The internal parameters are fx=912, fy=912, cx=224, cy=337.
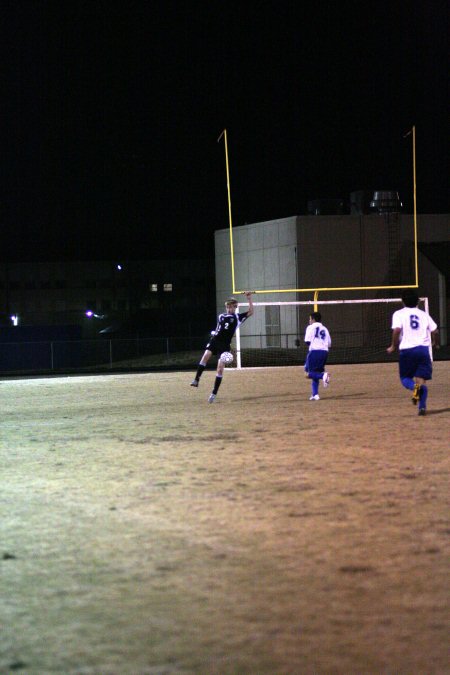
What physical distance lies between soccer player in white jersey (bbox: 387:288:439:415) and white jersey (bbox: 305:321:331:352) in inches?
138

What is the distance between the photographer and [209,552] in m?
6.21

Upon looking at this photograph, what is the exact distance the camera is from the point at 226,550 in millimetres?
6258

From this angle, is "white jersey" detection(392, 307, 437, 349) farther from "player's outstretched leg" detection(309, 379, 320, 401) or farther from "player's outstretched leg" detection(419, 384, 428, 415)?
"player's outstretched leg" detection(309, 379, 320, 401)

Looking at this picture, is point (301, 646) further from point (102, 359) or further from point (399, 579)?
point (102, 359)

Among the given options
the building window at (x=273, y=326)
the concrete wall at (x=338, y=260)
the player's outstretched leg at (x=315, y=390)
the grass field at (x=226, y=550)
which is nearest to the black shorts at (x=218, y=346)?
the player's outstretched leg at (x=315, y=390)

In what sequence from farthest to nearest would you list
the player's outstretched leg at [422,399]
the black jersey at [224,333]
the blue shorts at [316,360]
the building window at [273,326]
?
the building window at [273,326] → the black jersey at [224,333] → the blue shorts at [316,360] → the player's outstretched leg at [422,399]

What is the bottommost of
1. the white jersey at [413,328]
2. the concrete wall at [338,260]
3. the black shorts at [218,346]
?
the black shorts at [218,346]

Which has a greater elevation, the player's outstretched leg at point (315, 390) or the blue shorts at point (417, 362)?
the blue shorts at point (417, 362)

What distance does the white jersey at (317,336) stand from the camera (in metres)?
18.5

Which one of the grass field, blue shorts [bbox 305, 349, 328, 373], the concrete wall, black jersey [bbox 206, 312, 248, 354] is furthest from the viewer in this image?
the concrete wall

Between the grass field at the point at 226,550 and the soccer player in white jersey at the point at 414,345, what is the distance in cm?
131

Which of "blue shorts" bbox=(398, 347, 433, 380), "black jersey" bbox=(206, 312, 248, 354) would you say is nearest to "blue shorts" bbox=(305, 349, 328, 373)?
"black jersey" bbox=(206, 312, 248, 354)

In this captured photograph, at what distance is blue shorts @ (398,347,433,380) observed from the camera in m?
14.6

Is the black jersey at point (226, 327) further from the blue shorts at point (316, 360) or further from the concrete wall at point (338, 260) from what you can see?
the concrete wall at point (338, 260)
